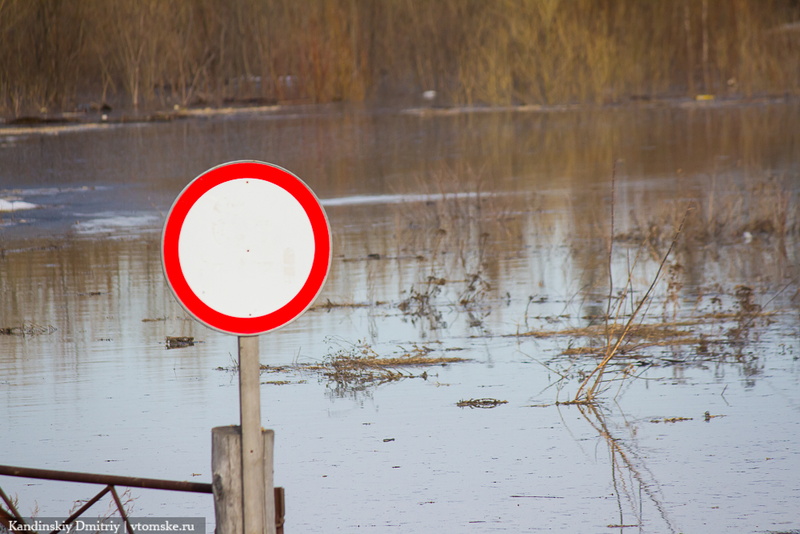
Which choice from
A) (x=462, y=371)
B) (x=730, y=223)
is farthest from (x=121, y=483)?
(x=730, y=223)

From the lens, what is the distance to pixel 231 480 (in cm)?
310

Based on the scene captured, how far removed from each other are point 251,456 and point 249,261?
0.46 metres

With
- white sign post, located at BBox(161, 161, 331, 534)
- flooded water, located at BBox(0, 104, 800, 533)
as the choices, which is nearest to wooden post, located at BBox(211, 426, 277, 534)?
white sign post, located at BBox(161, 161, 331, 534)

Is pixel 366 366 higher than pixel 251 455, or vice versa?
pixel 366 366

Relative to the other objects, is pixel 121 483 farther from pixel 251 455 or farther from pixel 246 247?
pixel 246 247

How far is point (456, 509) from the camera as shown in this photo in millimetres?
4922

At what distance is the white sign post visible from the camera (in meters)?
3.09

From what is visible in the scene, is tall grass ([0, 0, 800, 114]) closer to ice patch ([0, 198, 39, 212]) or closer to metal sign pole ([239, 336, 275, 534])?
ice patch ([0, 198, 39, 212])

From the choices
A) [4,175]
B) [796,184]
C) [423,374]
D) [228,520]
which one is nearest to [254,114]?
[4,175]

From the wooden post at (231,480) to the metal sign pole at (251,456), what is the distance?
0.02 meters

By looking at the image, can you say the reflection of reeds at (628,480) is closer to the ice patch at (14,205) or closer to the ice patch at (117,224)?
the ice patch at (117,224)

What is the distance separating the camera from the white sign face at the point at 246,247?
3.12 m

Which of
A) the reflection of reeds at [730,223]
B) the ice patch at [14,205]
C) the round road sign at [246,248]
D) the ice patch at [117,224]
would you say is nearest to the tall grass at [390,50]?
the ice patch at [14,205]

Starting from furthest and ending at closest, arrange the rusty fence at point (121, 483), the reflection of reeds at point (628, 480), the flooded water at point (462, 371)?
the flooded water at point (462, 371), the reflection of reeds at point (628, 480), the rusty fence at point (121, 483)
